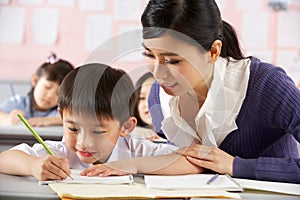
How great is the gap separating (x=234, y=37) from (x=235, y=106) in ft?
0.59

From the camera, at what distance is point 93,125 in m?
1.23

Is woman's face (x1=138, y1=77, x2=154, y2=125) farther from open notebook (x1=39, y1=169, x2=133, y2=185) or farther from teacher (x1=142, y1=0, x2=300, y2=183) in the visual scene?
open notebook (x1=39, y1=169, x2=133, y2=185)

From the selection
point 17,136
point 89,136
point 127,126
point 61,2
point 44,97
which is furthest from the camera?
point 61,2

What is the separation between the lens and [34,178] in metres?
1.09

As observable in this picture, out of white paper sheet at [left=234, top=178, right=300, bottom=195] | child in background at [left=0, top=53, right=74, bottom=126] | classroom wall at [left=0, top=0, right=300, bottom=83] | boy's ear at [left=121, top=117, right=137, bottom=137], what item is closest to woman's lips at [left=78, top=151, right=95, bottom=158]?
boy's ear at [left=121, top=117, right=137, bottom=137]

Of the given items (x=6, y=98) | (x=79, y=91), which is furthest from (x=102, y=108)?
(x=6, y=98)

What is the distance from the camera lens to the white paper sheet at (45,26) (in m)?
3.68

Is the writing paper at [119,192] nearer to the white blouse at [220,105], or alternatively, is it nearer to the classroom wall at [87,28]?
the white blouse at [220,105]

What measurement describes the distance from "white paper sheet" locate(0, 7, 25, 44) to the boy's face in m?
2.51

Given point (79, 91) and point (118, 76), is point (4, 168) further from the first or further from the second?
point (118, 76)

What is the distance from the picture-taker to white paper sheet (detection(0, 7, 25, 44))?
3.65 metres

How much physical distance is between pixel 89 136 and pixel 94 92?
0.10 metres

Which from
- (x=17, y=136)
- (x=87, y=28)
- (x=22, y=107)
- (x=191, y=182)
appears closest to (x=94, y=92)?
(x=191, y=182)

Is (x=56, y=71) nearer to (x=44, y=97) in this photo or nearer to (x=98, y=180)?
(x=44, y=97)
